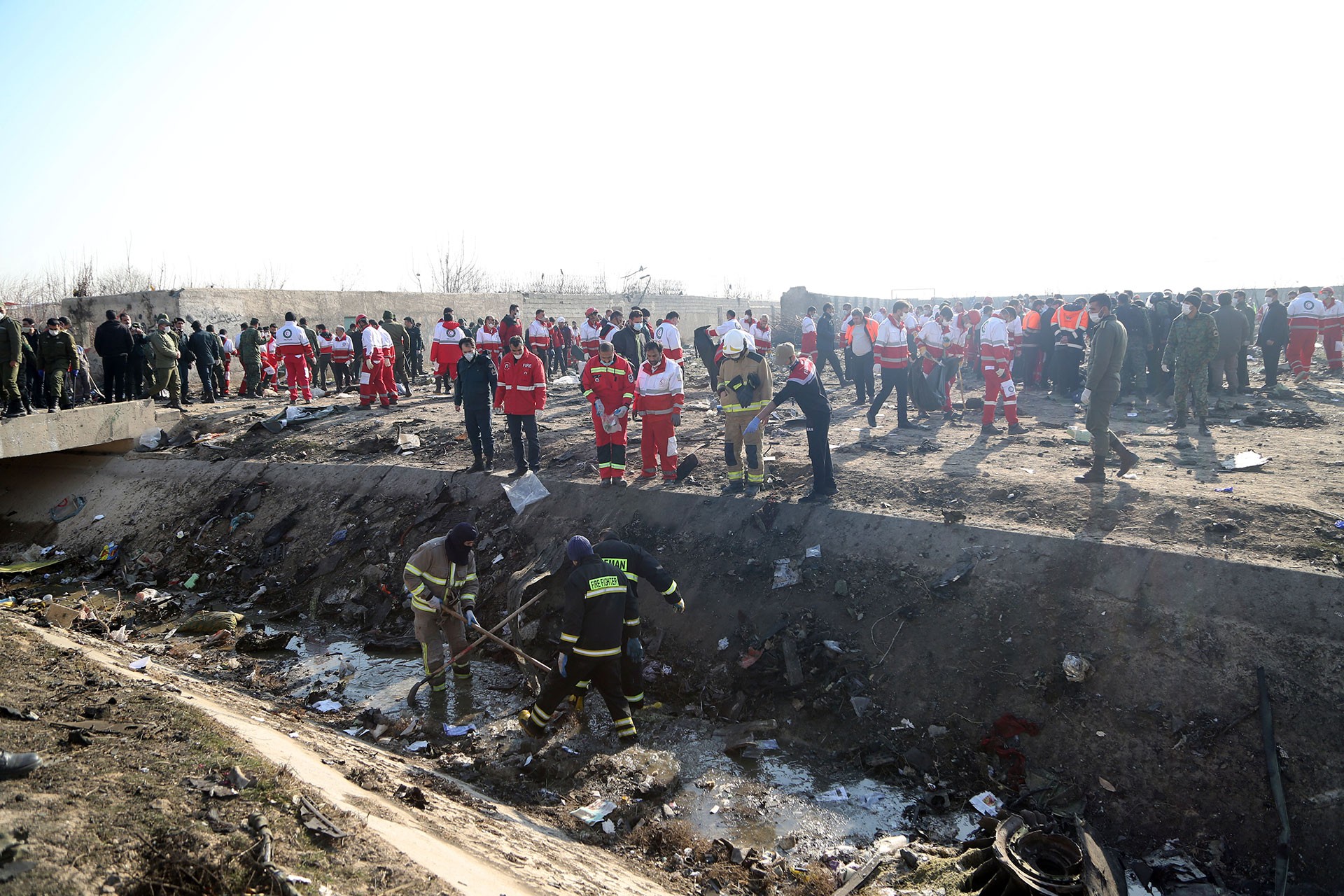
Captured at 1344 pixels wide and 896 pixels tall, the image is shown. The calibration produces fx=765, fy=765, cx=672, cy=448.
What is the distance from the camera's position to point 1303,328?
1415cm

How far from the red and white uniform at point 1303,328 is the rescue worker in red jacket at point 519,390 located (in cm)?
1390

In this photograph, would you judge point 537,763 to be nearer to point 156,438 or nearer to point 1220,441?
point 1220,441

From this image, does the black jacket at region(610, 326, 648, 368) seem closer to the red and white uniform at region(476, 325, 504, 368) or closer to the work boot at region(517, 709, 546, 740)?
the red and white uniform at region(476, 325, 504, 368)

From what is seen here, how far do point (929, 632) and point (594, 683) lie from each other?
2917mm

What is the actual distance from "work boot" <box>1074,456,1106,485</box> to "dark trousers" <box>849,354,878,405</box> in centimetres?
638

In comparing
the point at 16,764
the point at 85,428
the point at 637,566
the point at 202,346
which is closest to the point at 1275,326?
the point at 637,566

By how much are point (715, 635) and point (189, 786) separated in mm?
4529

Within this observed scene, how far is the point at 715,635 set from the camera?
295 inches

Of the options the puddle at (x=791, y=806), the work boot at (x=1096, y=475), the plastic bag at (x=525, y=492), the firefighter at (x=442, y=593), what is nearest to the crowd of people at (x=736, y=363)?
the work boot at (x=1096, y=475)

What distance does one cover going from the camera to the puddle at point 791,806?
5.32 meters

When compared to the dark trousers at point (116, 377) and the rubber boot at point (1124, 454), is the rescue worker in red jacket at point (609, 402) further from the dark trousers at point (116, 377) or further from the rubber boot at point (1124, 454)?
the dark trousers at point (116, 377)

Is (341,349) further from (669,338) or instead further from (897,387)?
(897,387)

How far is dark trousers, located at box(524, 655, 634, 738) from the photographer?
6105 mm

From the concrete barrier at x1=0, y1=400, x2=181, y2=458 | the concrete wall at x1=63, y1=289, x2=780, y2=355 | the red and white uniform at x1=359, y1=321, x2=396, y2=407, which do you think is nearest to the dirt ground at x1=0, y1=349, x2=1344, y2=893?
the concrete barrier at x1=0, y1=400, x2=181, y2=458
